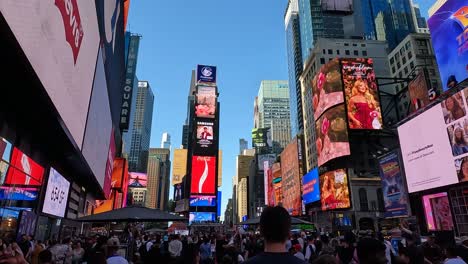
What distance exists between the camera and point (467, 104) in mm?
22031

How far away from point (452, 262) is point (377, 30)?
13606 centimetres

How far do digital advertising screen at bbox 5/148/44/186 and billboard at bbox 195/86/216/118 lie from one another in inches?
2469

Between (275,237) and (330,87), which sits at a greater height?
(330,87)

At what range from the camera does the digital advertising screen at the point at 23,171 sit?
12852 millimetres

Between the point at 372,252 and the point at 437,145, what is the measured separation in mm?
25375

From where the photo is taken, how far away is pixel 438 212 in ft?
88.5

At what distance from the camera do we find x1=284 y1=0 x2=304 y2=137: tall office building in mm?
133250

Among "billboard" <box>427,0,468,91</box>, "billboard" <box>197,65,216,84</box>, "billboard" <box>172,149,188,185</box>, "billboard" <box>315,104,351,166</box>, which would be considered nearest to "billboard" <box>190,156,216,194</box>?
"billboard" <box>197,65,216,84</box>

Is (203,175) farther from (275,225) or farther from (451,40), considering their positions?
(275,225)

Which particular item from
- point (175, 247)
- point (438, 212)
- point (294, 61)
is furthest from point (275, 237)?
point (294, 61)

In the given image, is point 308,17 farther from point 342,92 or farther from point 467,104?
point 467,104

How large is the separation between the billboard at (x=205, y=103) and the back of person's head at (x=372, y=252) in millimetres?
76300

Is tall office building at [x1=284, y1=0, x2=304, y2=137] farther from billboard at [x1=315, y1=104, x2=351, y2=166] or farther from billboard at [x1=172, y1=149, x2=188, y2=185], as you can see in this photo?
billboard at [x1=172, y1=149, x2=188, y2=185]

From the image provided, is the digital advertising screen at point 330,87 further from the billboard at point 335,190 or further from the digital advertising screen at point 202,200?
the digital advertising screen at point 202,200
